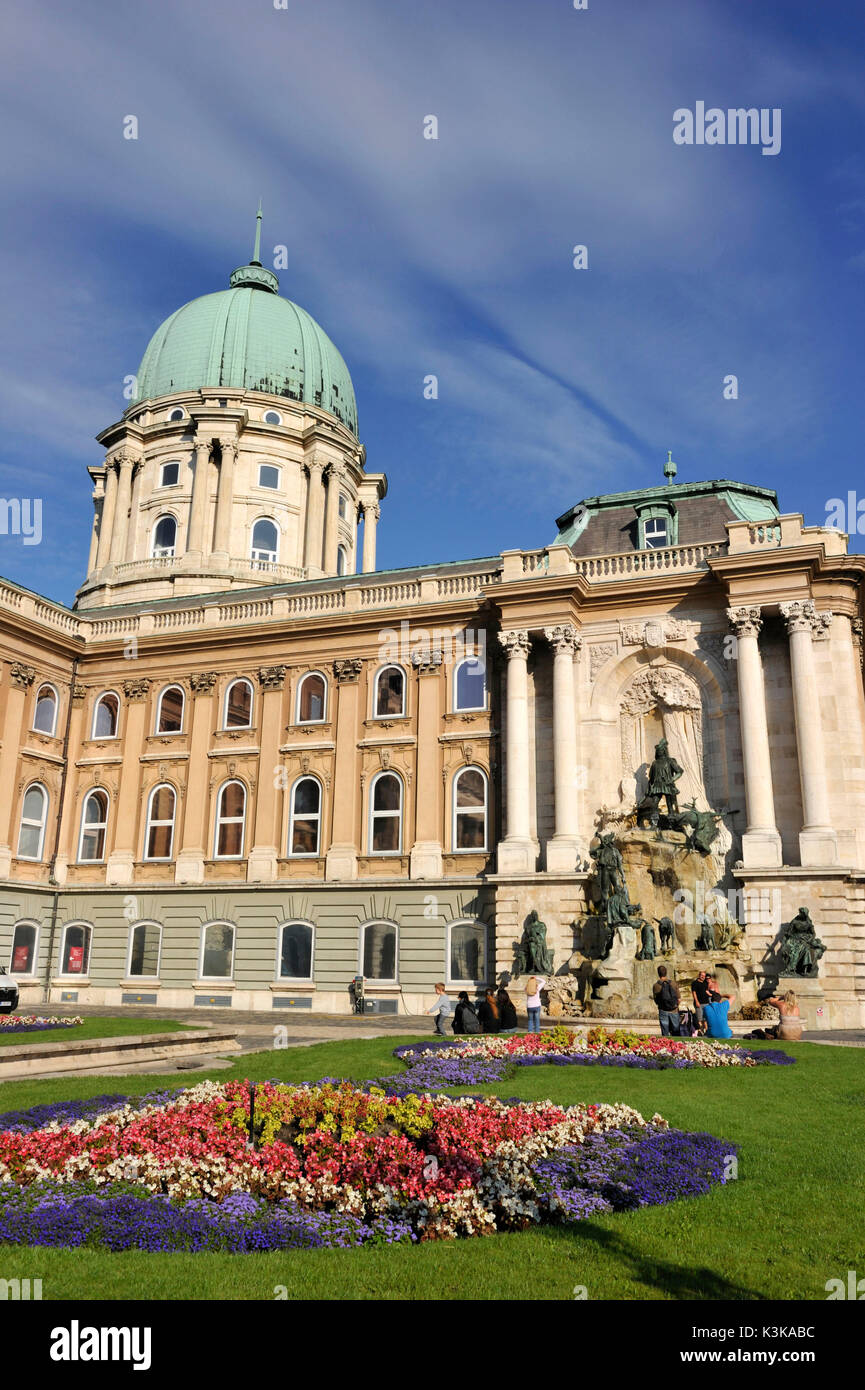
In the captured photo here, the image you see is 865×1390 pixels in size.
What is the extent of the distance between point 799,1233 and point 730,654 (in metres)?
28.2

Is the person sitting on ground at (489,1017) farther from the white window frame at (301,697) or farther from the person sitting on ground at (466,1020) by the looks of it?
the white window frame at (301,697)

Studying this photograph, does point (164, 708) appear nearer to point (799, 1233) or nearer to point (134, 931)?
point (134, 931)

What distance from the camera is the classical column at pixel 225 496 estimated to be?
54.9 metres

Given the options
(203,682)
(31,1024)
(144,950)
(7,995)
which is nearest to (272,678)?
(203,682)

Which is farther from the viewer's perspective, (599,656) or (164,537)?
(164,537)

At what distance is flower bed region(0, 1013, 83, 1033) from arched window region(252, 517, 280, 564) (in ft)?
112

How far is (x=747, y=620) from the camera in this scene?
33375mm

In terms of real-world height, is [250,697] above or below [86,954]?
above

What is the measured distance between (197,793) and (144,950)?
6386mm

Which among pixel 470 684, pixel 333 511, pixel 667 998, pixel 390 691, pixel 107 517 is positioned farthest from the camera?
pixel 333 511

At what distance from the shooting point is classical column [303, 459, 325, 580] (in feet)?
187

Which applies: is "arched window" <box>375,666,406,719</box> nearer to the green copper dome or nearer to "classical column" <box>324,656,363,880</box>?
"classical column" <box>324,656,363,880</box>

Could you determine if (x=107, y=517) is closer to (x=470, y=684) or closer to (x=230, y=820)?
(x=230, y=820)

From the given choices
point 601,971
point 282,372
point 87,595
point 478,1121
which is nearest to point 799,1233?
point 478,1121
